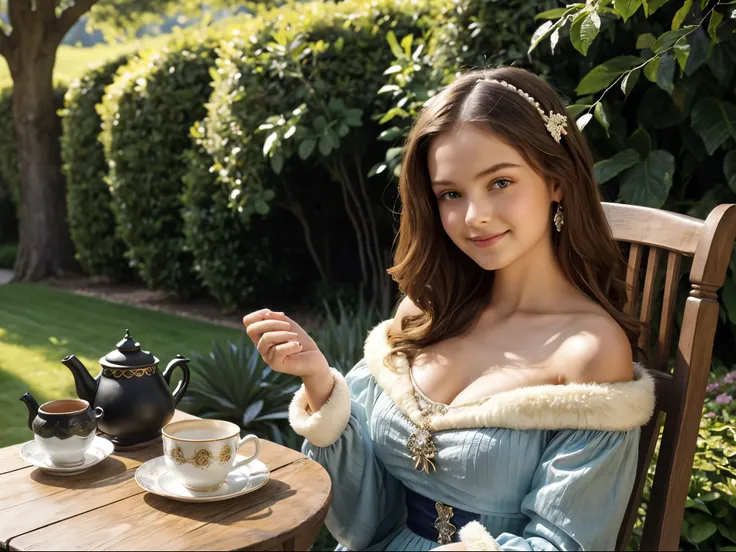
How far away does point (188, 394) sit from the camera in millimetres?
3846

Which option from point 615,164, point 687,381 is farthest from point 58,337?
point 687,381

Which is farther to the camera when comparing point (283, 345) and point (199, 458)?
point (283, 345)

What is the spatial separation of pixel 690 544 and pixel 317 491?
4.55ft

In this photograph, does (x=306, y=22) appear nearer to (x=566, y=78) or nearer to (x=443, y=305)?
(x=566, y=78)

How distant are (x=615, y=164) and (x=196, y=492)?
80.4 inches

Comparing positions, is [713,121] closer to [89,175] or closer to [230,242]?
[230,242]

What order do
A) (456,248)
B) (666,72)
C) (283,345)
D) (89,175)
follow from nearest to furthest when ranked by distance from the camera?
(283,345)
(456,248)
(666,72)
(89,175)

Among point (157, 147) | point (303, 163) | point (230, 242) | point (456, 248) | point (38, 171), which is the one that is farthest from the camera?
point (38, 171)

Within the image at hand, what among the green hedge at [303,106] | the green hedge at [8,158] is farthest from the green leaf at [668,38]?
the green hedge at [8,158]

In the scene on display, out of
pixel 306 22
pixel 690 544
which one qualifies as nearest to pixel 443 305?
pixel 690 544

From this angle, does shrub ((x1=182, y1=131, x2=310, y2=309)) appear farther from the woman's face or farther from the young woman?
the woman's face

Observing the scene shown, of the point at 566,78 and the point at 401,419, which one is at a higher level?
the point at 566,78

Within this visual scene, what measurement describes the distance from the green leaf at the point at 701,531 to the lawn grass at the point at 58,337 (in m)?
2.63

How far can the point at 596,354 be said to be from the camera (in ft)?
5.29
